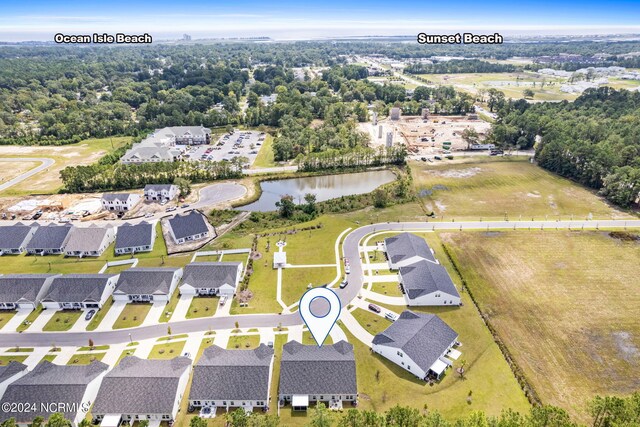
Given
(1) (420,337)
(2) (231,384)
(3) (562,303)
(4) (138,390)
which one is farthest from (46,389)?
(3) (562,303)

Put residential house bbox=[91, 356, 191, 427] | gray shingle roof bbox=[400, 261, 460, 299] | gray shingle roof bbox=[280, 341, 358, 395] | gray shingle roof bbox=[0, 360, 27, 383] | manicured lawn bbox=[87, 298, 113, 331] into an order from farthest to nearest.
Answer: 1. gray shingle roof bbox=[400, 261, 460, 299]
2. manicured lawn bbox=[87, 298, 113, 331]
3. gray shingle roof bbox=[280, 341, 358, 395]
4. gray shingle roof bbox=[0, 360, 27, 383]
5. residential house bbox=[91, 356, 191, 427]

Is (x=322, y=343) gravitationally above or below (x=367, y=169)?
below

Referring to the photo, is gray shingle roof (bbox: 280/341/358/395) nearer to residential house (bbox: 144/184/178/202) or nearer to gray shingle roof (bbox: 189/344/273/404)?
gray shingle roof (bbox: 189/344/273/404)

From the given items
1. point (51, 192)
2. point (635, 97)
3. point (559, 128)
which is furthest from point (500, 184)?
point (51, 192)

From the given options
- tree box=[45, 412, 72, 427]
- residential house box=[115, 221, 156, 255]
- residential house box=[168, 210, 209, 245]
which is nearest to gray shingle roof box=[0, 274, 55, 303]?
residential house box=[115, 221, 156, 255]

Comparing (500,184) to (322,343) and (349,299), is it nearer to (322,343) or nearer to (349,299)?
(349,299)

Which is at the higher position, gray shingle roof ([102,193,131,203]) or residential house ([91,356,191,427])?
gray shingle roof ([102,193,131,203])
